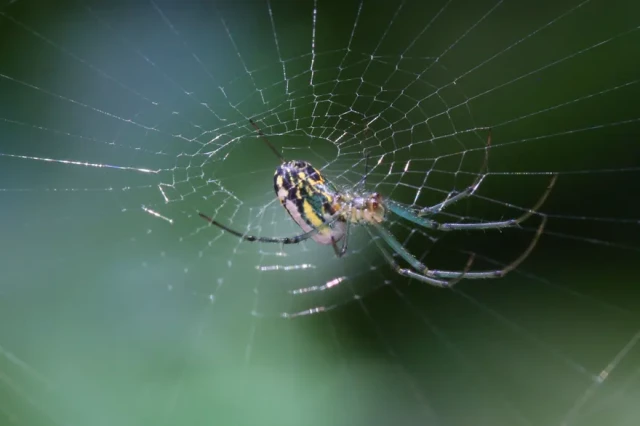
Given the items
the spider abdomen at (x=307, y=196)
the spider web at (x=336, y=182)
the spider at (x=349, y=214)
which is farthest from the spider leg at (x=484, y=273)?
the spider abdomen at (x=307, y=196)

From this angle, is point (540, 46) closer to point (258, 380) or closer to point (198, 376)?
point (258, 380)

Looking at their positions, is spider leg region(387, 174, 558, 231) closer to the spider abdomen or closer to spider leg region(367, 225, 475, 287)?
spider leg region(367, 225, 475, 287)

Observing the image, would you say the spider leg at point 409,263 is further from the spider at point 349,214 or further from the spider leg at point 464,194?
the spider leg at point 464,194

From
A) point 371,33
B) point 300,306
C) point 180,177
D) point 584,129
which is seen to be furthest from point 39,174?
point 584,129

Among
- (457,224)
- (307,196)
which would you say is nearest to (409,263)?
(457,224)

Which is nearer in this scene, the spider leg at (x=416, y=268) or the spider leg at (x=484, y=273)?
the spider leg at (x=484, y=273)

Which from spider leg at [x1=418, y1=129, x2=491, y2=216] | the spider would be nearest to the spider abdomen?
the spider
